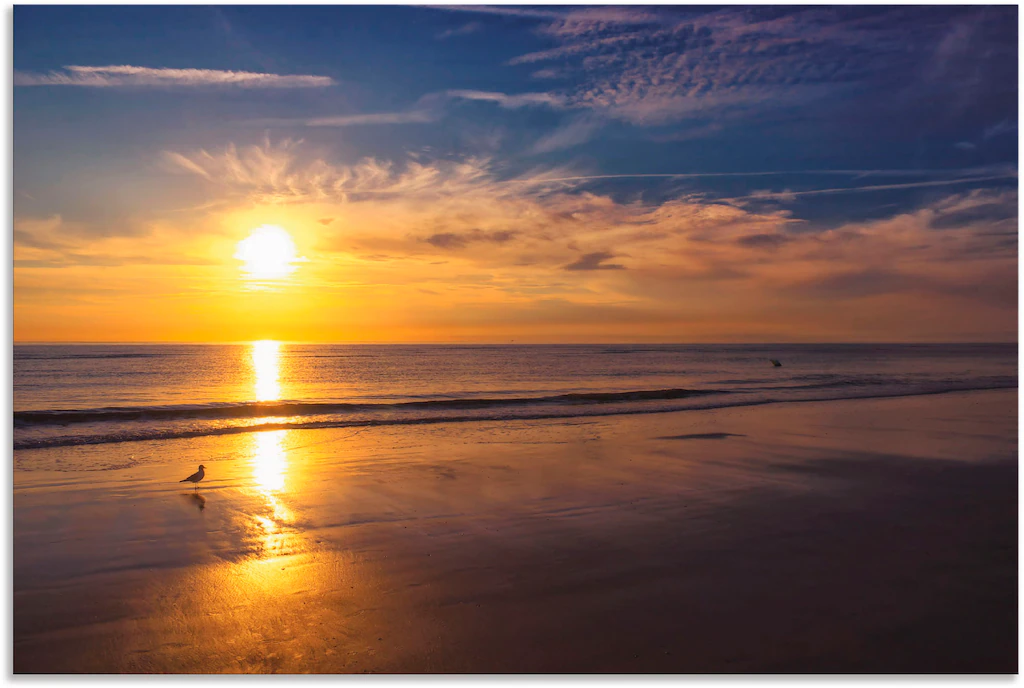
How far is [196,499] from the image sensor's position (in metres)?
10.1

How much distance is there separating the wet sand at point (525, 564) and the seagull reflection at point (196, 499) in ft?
0.28

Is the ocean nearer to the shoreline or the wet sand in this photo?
the shoreline

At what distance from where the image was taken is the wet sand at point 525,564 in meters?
5.11

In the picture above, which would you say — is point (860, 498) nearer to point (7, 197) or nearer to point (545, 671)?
point (545, 671)

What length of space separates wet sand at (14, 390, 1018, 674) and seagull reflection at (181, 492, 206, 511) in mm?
85

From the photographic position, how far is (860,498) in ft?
31.9

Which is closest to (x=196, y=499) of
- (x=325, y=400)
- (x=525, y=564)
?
(x=525, y=564)

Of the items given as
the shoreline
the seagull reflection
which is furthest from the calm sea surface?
the seagull reflection

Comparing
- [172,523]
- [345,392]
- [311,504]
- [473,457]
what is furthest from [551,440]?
[345,392]

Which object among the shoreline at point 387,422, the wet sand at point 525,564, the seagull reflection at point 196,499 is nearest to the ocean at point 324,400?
the shoreline at point 387,422

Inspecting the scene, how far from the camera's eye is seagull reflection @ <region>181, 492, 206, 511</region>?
31.8 feet

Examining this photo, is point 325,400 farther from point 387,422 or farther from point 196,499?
point 196,499

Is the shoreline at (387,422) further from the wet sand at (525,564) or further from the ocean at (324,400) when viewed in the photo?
the wet sand at (525,564)

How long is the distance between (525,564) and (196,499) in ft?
19.3
